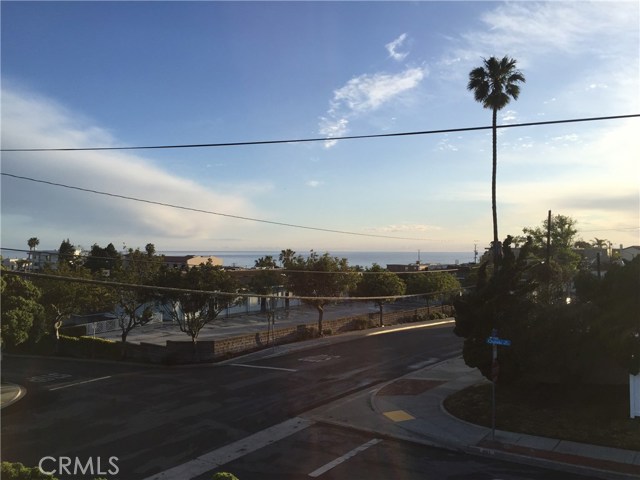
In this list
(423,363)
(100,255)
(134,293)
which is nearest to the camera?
(423,363)

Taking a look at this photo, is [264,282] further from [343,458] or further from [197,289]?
[343,458]

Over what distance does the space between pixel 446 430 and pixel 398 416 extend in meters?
2.07

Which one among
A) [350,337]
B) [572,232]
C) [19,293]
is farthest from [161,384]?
[572,232]

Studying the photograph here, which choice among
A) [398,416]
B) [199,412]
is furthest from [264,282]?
[398,416]

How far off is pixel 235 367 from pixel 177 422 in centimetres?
1085

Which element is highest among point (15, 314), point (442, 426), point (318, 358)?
point (15, 314)

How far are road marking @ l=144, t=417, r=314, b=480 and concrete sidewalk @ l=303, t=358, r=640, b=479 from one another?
1.21 meters

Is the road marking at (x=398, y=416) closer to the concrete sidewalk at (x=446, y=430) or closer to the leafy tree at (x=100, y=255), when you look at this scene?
the concrete sidewalk at (x=446, y=430)

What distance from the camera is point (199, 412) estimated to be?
1720 centimetres

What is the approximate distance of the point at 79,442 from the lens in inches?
561

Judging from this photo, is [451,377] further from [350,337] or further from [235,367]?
[350,337]

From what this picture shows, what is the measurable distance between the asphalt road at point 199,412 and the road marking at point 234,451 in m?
0.16

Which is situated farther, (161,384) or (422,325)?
(422,325)

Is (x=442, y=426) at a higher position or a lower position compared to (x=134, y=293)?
lower
